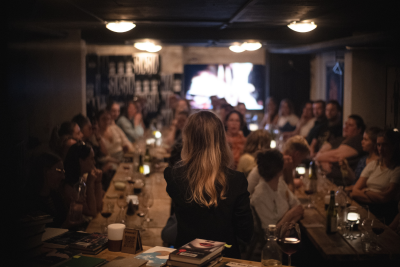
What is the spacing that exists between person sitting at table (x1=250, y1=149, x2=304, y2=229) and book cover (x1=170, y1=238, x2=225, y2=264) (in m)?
1.15

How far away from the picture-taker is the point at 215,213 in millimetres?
1971

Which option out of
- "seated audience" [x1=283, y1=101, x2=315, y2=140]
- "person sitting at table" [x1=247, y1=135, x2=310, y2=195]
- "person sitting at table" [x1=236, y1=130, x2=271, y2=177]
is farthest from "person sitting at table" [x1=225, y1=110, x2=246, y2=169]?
"seated audience" [x1=283, y1=101, x2=315, y2=140]

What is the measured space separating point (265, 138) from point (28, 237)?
2662mm

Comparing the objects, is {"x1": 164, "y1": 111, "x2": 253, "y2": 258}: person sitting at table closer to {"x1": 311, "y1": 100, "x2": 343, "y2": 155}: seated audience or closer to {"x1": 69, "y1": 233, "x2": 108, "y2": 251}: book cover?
{"x1": 69, "y1": 233, "x2": 108, "y2": 251}: book cover

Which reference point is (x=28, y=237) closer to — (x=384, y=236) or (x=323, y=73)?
(x=384, y=236)

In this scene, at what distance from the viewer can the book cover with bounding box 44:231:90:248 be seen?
6.72 ft

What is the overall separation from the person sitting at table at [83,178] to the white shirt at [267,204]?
4.29 feet

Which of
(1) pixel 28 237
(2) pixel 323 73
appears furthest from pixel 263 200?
(2) pixel 323 73

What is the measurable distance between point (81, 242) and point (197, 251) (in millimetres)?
704

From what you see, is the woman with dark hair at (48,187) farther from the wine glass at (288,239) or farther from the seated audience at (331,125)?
the seated audience at (331,125)

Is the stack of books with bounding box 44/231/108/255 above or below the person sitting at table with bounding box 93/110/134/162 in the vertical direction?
below

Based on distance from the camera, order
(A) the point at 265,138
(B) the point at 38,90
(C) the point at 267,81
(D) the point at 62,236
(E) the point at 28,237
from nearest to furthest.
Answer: (E) the point at 28,237, (D) the point at 62,236, (B) the point at 38,90, (A) the point at 265,138, (C) the point at 267,81

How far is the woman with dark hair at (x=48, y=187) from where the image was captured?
249 centimetres

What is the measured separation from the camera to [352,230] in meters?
2.78
